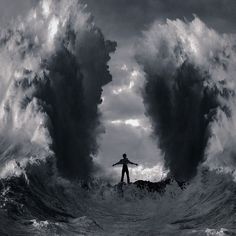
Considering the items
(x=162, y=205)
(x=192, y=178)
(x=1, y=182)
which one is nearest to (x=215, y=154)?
(x=192, y=178)

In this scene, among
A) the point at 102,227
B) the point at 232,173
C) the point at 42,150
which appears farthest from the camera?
the point at 42,150

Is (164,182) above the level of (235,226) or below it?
above

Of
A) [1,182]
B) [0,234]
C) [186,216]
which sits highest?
[1,182]

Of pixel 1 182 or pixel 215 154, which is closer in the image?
pixel 1 182

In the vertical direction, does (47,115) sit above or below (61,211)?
above

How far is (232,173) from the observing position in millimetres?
50594

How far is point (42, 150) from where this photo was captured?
5453 centimetres

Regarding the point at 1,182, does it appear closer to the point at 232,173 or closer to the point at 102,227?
the point at 102,227

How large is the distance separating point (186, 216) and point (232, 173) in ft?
25.1

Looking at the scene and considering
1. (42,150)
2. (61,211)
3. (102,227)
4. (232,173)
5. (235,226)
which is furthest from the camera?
(42,150)

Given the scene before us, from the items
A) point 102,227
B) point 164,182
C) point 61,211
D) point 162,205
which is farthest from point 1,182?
point 164,182

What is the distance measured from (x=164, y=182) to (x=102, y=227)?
15.9 metres

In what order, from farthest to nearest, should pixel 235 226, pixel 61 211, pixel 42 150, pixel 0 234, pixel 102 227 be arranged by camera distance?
pixel 42 150, pixel 61 211, pixel 102 227, pixel 235 226, pixel 0 234

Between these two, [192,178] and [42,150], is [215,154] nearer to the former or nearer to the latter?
[192,178]
